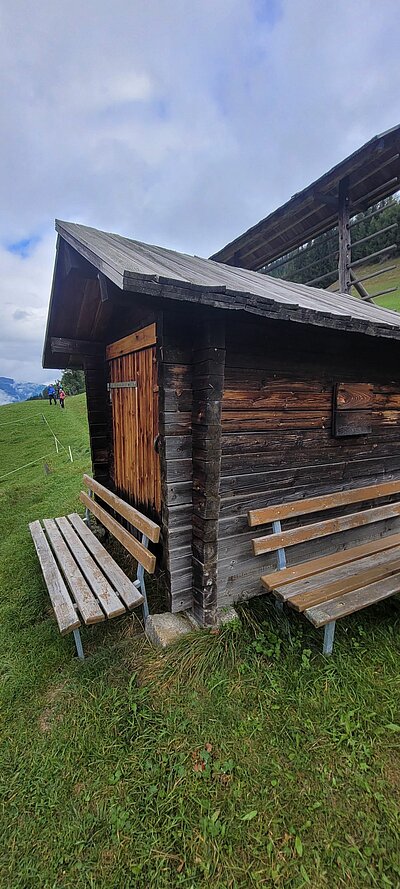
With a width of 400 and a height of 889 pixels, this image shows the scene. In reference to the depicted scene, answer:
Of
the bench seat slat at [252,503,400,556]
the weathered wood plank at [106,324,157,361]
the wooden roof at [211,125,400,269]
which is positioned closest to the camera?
the bench seat slat at [252,503,400,556]

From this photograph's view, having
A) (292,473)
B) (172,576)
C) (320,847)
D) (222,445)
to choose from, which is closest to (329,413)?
(292,473)

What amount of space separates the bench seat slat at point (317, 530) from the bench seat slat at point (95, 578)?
1201 millimetres

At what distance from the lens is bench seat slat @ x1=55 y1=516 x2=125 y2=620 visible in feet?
8.98

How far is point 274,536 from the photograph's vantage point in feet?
10.3

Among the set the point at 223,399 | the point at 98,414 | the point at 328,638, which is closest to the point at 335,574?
the point at 328,638

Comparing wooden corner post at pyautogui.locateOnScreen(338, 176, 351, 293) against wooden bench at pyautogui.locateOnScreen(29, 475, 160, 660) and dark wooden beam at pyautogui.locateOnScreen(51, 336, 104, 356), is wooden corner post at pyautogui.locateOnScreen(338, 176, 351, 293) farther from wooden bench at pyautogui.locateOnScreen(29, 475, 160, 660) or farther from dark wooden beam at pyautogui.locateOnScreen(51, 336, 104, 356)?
wooden bench at pyautogui.locateOnScreen(29, 475, 160, 660)

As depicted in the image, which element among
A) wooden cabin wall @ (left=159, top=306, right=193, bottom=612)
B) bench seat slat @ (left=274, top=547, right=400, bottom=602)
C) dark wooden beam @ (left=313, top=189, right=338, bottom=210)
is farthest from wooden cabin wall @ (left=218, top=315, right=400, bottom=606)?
dark wooden beam @ (left=313, top=189, right=338, bottom=210)

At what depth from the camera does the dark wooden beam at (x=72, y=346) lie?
472 centimetres

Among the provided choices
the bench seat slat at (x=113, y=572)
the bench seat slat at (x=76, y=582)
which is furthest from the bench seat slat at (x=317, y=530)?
the bench seat slat at (x=76, y=582)

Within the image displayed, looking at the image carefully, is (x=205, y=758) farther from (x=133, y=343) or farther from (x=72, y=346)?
(x=72, y=346)

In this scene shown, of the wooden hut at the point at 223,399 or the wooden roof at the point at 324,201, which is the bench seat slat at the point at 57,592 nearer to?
the wooden hut at the point at 223,399

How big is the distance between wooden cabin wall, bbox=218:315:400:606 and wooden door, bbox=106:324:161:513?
0.78m

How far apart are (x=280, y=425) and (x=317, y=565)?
1.29 metres

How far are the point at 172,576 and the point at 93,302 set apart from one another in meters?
3.15
